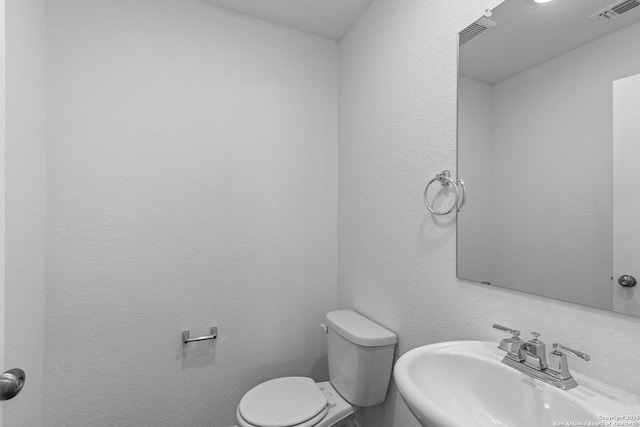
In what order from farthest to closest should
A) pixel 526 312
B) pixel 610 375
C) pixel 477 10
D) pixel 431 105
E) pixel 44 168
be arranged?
pixel 44 168, pixel 431 105, pixel 477 10, pixel 526 312, pixel 610 375

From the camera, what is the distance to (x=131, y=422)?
1.50 metres

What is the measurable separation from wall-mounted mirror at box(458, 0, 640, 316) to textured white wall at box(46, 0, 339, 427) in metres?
1.03

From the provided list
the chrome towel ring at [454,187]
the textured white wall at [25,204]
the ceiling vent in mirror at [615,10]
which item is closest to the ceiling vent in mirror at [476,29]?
the ceiling vent in mirror at [615,10]

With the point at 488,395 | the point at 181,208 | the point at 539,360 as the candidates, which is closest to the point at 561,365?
the point at 539,360

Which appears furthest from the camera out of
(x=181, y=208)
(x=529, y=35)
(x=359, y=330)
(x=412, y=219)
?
(x=181, y=208)

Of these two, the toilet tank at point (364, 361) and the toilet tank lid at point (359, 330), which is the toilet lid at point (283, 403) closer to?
the toilet tank at point (364, 361)

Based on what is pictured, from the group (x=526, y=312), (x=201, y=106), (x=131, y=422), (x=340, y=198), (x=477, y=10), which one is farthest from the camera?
(x=340, y=198)

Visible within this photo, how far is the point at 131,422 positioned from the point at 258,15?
2.31 metres

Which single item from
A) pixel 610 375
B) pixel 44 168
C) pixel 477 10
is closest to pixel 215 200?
pixel 44 168

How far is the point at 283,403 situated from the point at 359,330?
1.60ft

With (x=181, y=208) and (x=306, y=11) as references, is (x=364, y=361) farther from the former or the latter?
(x=306, y=11)

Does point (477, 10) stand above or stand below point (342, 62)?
below

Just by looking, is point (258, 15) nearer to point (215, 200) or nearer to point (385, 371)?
point (215, 200)

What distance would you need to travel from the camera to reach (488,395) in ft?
2.71
